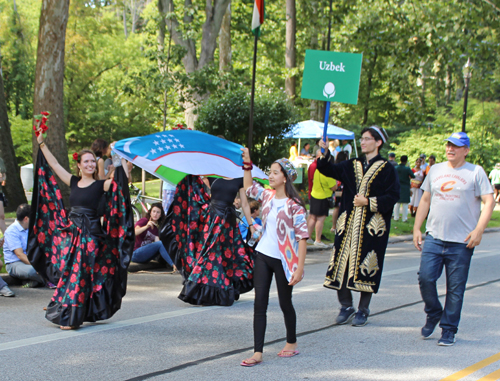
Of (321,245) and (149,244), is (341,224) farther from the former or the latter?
(321,245)

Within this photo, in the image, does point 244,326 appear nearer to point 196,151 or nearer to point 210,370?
point 210,370

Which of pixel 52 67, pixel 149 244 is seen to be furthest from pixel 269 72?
pixel 149 244

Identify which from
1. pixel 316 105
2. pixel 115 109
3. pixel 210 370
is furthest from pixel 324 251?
pixel 115 109

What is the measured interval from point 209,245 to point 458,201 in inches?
124

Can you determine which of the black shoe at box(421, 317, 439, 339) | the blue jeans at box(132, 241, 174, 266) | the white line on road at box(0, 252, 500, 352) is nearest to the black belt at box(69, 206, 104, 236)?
the white line on road at box(0, 252, 500, 352)

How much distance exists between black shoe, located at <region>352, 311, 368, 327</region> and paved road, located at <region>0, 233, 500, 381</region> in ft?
0.28

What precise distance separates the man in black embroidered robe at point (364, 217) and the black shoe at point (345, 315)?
3.8 inches

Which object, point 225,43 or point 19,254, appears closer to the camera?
point 19,254

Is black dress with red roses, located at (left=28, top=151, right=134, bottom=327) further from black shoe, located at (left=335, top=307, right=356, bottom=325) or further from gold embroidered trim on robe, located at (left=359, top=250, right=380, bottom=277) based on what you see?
gold embroidered trim on robe, located at (left=359, top=250, right=380, bottom=277)

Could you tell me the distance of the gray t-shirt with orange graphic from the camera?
5.50 meters

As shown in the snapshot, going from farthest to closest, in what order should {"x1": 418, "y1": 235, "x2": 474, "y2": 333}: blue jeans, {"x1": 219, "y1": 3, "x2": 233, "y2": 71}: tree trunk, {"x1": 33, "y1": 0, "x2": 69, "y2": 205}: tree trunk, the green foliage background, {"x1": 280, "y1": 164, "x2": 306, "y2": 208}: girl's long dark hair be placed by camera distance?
{"x1": 219, "y1": 3, "x2": 233, "y2": 71}: tree trunk, the green foliage background, {"x1": 33, "y1": 0, "x2": 69, "y2": 205}: tree trunk, {"x1": 418, "y1": 235, "x2": 474, "y2": 333}: blue jeans, {"x1": 280, "y1": 164, "x2": 306, "y2": 208}: girl's long dark hair

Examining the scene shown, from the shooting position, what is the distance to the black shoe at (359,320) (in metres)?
6.29

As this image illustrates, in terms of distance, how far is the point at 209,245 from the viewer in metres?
7.46

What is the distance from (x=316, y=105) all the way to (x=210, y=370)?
2586 cm
